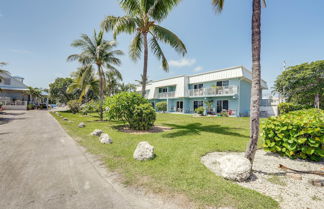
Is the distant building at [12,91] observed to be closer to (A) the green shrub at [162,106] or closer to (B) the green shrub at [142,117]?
(A) the green shrub at [162,106]

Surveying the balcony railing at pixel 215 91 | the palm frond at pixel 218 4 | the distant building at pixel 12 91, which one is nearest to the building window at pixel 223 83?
the balcony railing at pixel 215 91

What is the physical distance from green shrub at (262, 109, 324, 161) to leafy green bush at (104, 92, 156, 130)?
5.99 m

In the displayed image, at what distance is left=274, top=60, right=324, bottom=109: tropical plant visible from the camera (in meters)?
16.7

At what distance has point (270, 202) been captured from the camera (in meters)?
2.34

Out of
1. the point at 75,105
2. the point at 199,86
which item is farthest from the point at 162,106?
the point at 75,105

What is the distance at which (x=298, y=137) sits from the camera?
163 inches

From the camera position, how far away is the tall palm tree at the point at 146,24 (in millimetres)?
8750

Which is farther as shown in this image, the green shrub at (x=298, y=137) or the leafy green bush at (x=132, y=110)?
the leafy green bush at (x=132, y=110)

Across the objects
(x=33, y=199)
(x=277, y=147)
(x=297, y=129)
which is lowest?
(x=33, y=199)

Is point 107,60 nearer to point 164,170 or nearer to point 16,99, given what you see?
point 164,170

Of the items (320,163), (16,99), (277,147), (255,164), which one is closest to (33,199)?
(255,164)

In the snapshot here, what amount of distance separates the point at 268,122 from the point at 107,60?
47.4 ft

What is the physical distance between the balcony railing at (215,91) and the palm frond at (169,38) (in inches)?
444

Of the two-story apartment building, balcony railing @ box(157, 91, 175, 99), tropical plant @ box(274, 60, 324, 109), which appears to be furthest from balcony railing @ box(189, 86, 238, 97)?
tropical plant @ box(274, 60, 324, 109)
